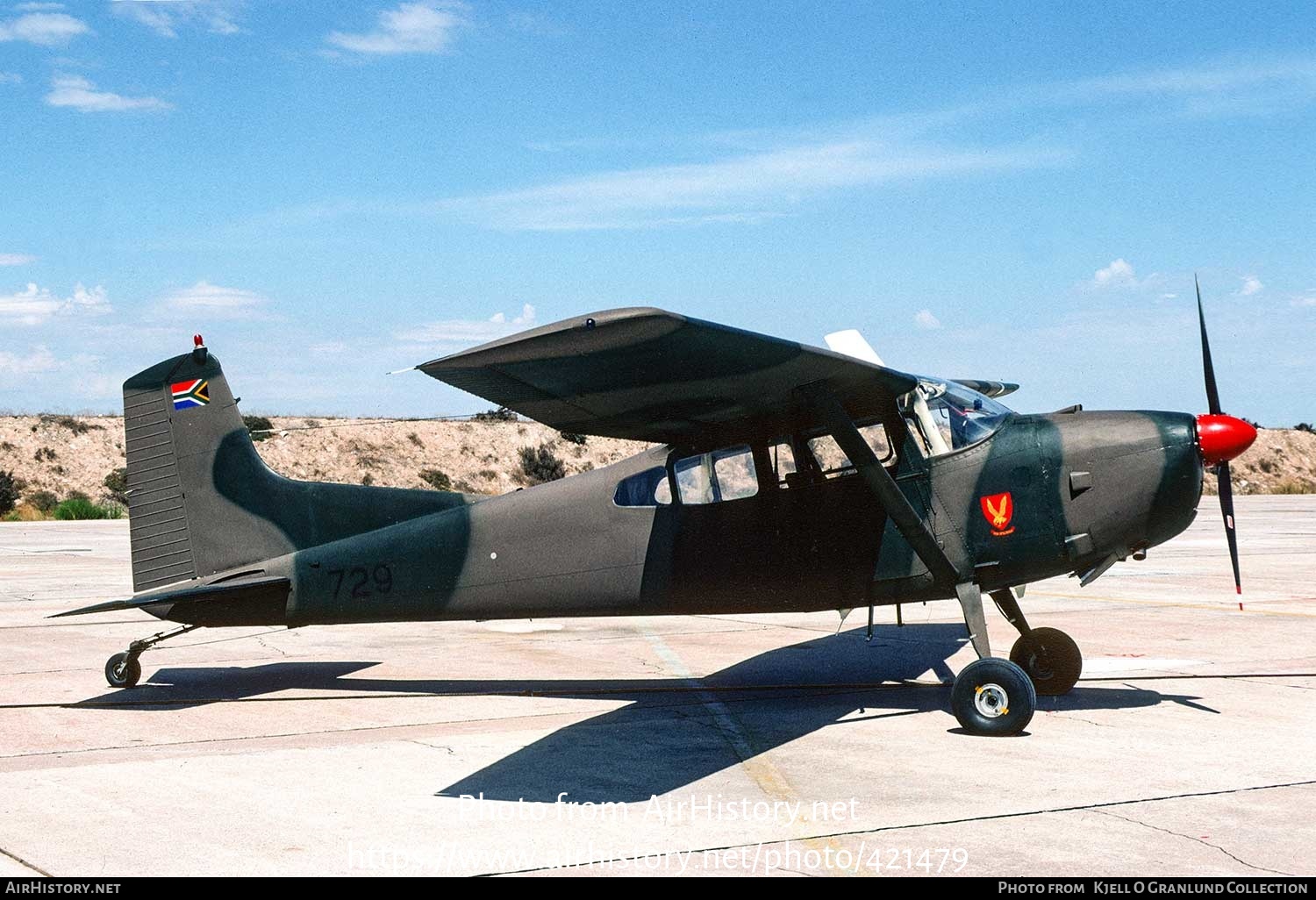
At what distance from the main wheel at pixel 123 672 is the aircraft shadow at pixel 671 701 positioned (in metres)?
0.13

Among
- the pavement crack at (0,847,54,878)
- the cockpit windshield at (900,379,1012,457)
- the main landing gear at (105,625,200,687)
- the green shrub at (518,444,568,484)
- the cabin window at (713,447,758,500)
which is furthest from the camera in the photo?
the green shrub at (518,444,568,484)

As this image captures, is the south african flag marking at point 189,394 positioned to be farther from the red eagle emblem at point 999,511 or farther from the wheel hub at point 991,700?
the wheel hub at point 991,700

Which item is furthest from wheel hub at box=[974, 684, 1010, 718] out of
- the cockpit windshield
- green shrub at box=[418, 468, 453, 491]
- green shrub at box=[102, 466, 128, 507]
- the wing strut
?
green shrub at box=[418, 468, 453, 491]

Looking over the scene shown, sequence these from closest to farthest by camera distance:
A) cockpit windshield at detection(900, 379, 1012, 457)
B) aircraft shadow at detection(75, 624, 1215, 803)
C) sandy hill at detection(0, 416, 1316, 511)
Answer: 1. aircraft shadow at detection(75, 624, 1215, 803)
2. cockpit windshield at detection(900, 379, 1012, 457)
3. sandy hill at detection(0, 416, 1316, 511)

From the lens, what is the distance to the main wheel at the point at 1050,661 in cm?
956

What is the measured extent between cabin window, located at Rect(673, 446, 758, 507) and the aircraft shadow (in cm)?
164

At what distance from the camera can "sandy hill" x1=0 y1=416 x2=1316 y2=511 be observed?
67250 millimetres

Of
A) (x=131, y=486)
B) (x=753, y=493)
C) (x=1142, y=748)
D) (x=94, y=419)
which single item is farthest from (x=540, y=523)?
(x=94, y=419)

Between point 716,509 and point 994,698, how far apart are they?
98.5 inches

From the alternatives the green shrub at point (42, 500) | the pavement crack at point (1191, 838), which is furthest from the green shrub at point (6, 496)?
the pavement crack at point (1191, 838)

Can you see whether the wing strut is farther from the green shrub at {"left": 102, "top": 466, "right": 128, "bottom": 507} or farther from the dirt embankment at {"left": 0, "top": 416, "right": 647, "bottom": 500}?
the green shrub at {"left": 102, "top": 466, "right": 128, "bottom": 507}

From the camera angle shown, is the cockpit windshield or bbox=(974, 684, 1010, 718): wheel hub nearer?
bbox=(974, 684, 1010, 718): wheel hub

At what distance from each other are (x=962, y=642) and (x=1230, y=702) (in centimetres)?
395

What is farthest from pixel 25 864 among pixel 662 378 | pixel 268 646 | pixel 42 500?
pixel 42 500
